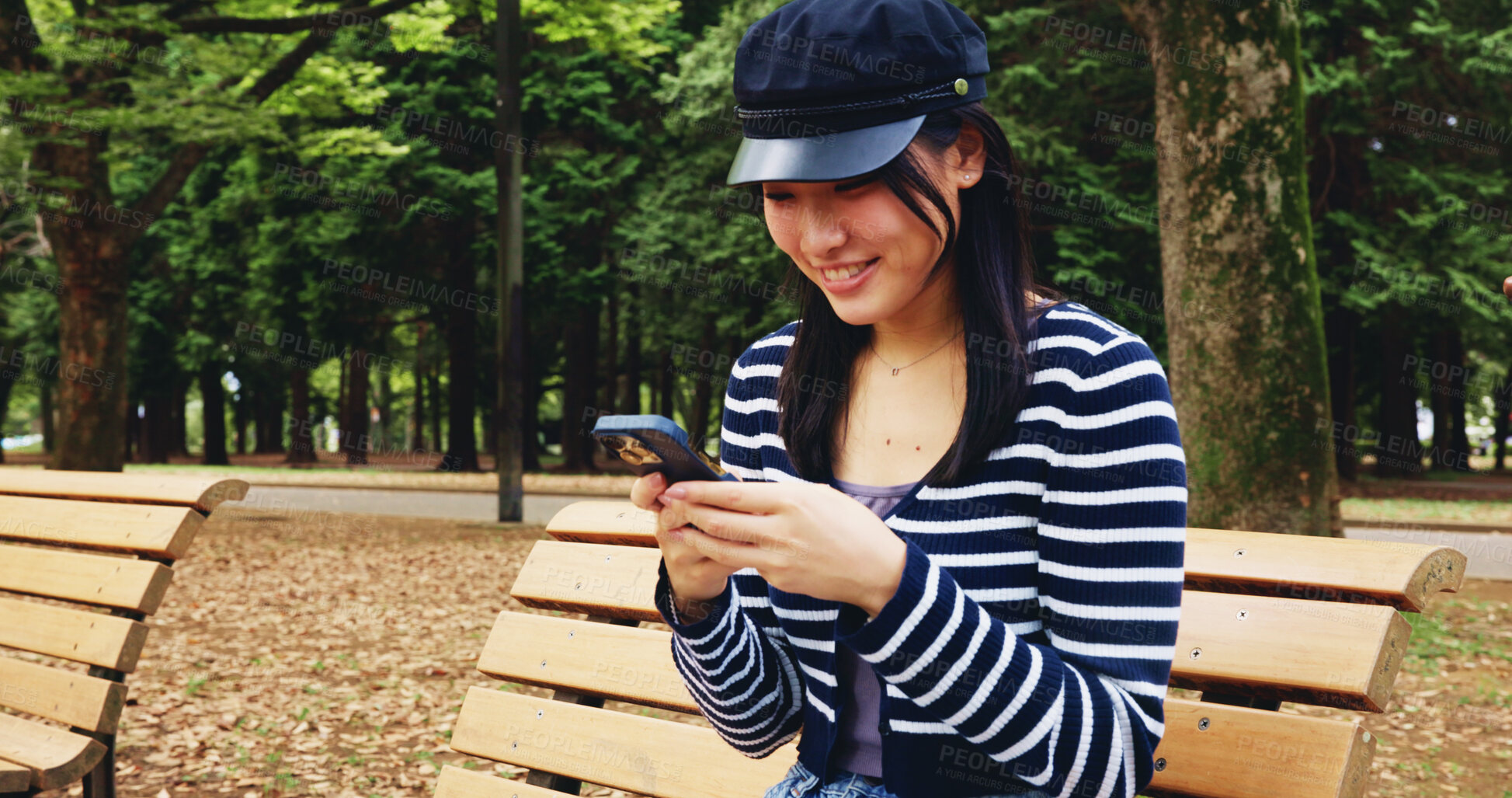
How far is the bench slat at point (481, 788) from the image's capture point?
2.25 m

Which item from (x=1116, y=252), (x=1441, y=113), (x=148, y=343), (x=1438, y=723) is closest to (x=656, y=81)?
(x=1116, y=252)

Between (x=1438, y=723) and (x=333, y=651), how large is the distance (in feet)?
19.2

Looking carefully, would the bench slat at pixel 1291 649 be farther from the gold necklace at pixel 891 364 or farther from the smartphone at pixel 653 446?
the smartphone at pixel 653 446

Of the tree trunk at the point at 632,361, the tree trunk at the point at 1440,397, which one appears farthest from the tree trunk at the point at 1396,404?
the tree trunk at the point at 632,361

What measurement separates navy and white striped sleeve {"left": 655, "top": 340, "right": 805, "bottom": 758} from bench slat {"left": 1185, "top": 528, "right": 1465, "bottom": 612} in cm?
65

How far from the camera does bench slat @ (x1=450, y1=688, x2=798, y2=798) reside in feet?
6.82

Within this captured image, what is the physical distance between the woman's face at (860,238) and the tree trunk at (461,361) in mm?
20877

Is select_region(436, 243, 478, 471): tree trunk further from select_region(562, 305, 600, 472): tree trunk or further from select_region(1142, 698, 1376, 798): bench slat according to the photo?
select_region(1142, 698, 1376, 798): bench slat

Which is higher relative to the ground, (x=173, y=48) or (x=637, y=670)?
(x=173, y=48)

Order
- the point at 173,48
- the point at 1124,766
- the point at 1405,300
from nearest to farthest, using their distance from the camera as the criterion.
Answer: the point at 1124,766 < the point at 1405,300 < the point at 173,48

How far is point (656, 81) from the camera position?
846 inches

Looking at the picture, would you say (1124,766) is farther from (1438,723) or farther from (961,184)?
(1438,723)

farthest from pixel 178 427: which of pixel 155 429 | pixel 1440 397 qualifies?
pixel 1440 397

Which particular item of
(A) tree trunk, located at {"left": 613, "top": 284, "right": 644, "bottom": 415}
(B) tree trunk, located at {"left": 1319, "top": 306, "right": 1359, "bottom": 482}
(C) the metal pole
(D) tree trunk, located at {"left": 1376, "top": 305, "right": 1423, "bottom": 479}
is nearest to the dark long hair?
Answer: (C) the metal pole
